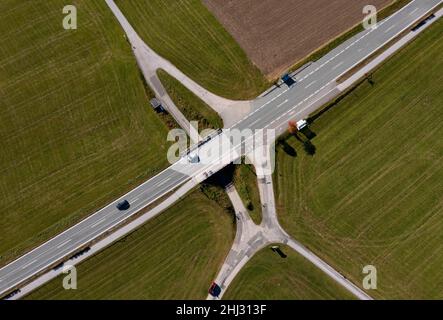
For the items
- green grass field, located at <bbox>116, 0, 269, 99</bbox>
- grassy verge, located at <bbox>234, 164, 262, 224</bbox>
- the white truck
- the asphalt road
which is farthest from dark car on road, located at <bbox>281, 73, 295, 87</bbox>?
grassy verge, located at <bbox>234, 164, 262, 224</bbox>

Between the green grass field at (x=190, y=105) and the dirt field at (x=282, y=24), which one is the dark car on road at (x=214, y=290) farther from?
the dirt field at (x=282, y=24)

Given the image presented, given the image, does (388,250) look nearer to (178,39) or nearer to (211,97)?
(211,97)

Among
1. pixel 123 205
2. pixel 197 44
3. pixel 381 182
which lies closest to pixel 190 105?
pixel 197 44

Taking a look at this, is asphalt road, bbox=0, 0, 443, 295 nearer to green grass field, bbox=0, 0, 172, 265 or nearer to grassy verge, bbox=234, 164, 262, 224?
green grass field, bbox=0, 0, 172, 265

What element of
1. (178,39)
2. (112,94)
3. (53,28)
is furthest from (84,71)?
(178,39)

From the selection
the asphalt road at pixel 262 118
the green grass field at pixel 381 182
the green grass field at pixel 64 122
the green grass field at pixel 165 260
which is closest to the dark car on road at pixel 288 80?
the asphalt road at pixel 262 118

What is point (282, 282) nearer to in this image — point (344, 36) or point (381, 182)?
point (381, 182)
